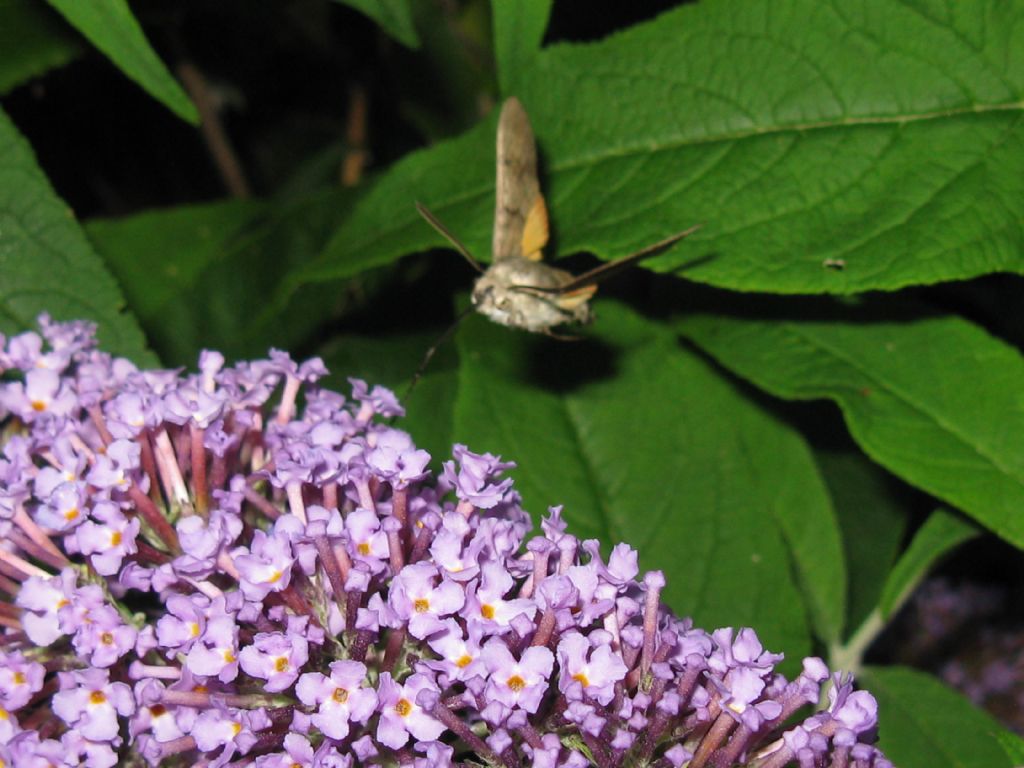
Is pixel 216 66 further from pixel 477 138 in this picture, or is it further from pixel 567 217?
pixel 567 217

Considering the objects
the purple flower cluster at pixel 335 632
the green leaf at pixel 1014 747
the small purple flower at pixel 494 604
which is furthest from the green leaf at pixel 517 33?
the green leaf at pixel 1014 747

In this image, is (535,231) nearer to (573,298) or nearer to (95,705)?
(573,298)

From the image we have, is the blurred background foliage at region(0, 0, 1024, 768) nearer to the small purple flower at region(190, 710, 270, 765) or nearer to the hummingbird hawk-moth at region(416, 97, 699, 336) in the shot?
the hummingbird hawk-moth at region(416, 97, 699, 336)

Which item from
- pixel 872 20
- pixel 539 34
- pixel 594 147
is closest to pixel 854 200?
pixel 872 20

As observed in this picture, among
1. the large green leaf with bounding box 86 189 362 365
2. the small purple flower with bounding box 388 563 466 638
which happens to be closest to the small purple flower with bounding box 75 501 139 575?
the small purple flower with bounding box 388 563 466 638

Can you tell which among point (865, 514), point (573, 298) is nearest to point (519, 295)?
point (573, 298)

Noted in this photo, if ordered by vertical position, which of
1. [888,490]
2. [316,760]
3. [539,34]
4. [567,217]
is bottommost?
[888,490]

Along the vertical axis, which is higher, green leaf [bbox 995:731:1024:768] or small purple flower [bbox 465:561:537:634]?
small purple flower [bbox 465:561:537:634]
